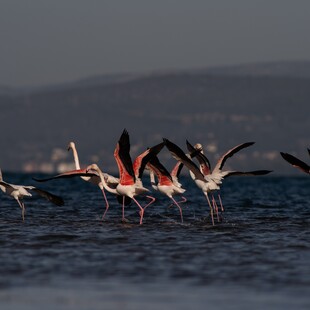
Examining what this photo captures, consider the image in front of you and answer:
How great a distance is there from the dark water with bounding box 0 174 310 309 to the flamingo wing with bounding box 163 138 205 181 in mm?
1346

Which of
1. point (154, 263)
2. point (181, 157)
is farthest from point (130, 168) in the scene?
point (154, 263)

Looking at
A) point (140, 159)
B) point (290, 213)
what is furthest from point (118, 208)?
point (140, 159)

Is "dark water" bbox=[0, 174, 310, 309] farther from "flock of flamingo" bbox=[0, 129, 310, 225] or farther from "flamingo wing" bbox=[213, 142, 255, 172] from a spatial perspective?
"flamingo wing" bbox=[213, 142, 255, 172]

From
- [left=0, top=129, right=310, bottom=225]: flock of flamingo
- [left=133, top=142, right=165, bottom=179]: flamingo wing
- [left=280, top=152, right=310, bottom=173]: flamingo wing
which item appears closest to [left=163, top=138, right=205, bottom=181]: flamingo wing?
[left=0, top=129, right=310, bottom=225]: flock of flamingo

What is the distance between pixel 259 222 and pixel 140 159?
168 inches

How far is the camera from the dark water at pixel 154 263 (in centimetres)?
1590

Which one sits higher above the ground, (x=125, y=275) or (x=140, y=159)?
(x=140, y=159)

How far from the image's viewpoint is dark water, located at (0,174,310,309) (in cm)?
1590

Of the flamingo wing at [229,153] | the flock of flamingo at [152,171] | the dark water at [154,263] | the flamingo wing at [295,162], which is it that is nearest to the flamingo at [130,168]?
the flock of flamingo at [152,171]

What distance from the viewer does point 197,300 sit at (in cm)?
1579

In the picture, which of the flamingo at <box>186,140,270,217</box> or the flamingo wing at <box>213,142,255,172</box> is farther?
the flamingo at <box>186,140,270,217</box>

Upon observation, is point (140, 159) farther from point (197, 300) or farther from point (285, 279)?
point (197, 300)

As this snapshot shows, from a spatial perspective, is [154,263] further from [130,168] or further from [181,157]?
[181,157]

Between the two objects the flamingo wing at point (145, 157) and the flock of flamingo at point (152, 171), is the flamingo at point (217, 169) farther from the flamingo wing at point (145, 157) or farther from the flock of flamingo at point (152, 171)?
the flamingo wing at point (145, 157)
